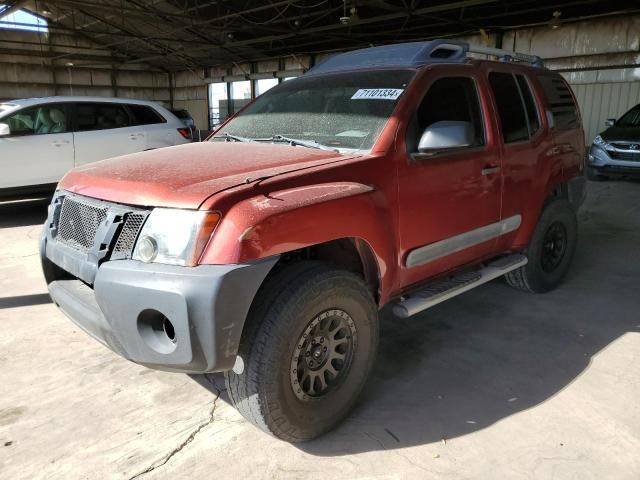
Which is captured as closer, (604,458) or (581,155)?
(604,458)

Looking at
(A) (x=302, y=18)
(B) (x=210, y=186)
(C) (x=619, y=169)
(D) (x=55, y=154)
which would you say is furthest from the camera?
(A) (x=302, y=18)

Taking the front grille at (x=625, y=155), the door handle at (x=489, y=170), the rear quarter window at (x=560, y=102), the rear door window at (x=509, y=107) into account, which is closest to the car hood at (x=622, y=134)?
the front grille at (x=625, y=155)

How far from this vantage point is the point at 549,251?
4.56 m

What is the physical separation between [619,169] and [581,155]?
6578 millimetres

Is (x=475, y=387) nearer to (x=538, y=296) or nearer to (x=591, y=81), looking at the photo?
(x=538, y=296)

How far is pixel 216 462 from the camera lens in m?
2.38

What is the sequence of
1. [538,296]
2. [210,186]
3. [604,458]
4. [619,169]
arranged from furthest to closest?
1. [619,169]
2. [538,296]
3. [604,458]
4. [210,186]

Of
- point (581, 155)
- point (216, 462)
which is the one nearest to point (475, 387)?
point (216, 462)

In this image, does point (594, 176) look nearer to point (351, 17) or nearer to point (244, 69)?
point (351, 17)

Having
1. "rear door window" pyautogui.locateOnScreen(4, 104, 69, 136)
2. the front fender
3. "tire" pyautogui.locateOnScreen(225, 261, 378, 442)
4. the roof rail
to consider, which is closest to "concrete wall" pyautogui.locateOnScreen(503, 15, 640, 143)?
the roof rail

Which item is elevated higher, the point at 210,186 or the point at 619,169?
the point at 210,186

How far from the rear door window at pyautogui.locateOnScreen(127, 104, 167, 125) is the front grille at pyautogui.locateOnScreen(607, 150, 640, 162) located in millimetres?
8853

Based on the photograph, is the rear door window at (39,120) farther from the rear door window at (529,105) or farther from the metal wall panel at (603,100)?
the metal wall panel at (603,100)

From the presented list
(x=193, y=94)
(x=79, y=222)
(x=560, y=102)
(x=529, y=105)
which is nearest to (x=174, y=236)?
(x=79, y=222)
